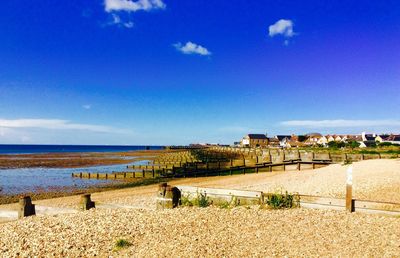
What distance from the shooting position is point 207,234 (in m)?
8.46

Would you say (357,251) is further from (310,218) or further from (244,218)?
(244,218)

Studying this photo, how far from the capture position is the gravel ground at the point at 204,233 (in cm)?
742

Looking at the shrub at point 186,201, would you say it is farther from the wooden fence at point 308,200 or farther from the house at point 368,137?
the house at point 368,137

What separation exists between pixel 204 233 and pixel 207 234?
0.11m

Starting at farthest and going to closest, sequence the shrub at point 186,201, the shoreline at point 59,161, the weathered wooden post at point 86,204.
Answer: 1. the shoreline at point 59,161
2. the shrub at point 186,201
3. the weathered wooden post at point 86,204

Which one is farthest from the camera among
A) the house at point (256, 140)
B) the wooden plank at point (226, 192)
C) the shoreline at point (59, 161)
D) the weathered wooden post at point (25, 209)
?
the house at point (256, 140)

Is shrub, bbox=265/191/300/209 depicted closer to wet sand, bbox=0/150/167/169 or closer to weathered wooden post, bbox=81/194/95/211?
weathered wooden post, bbox=81/194/95/211

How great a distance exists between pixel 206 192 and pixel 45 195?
61.4 ft

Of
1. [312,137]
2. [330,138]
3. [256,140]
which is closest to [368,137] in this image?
[330,138]

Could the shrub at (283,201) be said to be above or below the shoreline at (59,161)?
above

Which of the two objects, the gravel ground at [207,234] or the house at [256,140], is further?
the house at [256,140]

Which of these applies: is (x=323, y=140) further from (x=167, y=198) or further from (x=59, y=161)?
(x=167, y=198)

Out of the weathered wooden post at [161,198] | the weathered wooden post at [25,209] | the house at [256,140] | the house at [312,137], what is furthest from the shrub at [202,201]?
the house at [312,137]

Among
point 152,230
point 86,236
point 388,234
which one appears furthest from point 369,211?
point 86,236
